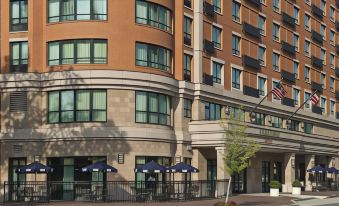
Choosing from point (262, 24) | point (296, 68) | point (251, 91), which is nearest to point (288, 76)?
point (296, 68)

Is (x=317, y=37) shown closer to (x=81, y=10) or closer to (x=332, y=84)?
(x=332, y=84)

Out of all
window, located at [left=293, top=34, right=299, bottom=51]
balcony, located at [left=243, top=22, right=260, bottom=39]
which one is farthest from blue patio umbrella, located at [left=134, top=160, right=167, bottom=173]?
window, located at [left=293, top=34, right=299, bottom=51]

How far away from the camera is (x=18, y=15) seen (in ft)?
155

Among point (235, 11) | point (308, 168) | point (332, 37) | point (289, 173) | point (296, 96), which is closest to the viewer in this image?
point (289, 173)

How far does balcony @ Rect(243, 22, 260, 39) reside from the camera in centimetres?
5975

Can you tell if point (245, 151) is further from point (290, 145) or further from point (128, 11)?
point (290, 145)

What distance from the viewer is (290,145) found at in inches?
2269

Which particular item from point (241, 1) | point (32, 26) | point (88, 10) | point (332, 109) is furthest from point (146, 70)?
point (332, 109)

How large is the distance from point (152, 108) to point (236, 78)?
14.1 m

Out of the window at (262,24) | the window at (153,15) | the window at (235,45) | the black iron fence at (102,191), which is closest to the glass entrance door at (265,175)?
the window at (235,45)

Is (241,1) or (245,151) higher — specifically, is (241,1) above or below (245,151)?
above

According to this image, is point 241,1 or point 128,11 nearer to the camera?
point 128,11

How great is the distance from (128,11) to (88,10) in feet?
9.32

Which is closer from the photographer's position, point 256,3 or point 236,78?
point 236,78
